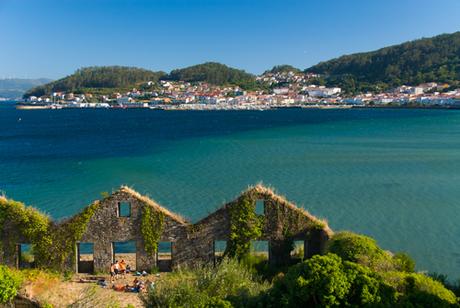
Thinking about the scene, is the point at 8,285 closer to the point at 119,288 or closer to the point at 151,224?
the point at 119,288

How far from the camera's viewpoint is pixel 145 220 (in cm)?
1733

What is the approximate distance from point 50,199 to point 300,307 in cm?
2882

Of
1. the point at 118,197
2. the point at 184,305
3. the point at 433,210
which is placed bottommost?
the point at 433,210

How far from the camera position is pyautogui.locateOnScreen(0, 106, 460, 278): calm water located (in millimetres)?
28234

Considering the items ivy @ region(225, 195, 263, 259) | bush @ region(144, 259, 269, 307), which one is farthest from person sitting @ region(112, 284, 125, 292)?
ivy @ region(225, 195, 263, 259)

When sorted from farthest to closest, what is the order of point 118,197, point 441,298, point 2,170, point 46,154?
1. point 46,154
2. point 2,170
3. point 118,197
4. point 441,298

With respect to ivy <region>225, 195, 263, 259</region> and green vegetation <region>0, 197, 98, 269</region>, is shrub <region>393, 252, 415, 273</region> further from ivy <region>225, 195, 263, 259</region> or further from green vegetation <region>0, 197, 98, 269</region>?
green vegetation <region>0, 197, 98, 269</region>

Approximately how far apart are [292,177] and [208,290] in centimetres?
3110

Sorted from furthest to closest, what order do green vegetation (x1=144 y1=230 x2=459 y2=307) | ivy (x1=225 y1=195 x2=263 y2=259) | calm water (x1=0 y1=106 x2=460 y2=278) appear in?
1. calm water (x1=0 y1=106 x2=460 y2=278)
2. ivy (x1=225 y1=195 x2=263 y2=259)
3. green vegetation (x1=144 y1=230 x2=459 y2=307)

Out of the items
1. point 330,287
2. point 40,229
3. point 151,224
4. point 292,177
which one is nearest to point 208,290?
point 330,287

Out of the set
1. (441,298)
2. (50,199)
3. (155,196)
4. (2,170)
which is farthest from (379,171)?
(2,170)

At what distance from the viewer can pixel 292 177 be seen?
143ft

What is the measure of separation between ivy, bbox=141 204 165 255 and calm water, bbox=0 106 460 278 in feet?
38.3

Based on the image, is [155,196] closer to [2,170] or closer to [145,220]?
[145,220]
